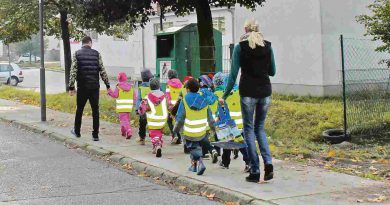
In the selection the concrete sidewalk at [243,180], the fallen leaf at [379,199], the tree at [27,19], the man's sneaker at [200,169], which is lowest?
the fallen leaf at [379,199]

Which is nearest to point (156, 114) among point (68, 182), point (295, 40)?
point (68, 182)

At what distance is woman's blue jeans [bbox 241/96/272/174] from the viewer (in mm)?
7340

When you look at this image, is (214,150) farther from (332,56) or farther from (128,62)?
(128,62)

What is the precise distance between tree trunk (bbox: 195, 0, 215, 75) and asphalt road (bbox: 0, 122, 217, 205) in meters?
5.15

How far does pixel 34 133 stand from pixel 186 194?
7.22m

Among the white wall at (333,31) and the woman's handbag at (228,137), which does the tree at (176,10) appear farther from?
the woman's handbag at (228,137)

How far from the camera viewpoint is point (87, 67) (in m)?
11.2

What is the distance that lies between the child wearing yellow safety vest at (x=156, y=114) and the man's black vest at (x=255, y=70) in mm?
2570

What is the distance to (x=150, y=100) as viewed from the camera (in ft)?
31.7

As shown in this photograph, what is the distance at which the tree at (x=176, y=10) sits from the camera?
14.2 m

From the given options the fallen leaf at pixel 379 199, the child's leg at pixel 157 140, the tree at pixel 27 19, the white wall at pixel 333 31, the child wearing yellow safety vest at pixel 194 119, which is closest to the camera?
the fallen leaf at pixel 379 199

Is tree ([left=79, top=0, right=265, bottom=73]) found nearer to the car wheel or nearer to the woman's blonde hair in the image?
the woman's blonde hair

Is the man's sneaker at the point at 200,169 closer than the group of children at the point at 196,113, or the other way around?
the man's sneaker at the point at 200,169

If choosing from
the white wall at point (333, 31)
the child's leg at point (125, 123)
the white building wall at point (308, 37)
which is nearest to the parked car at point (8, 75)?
the white building wall at point (308, 37)
